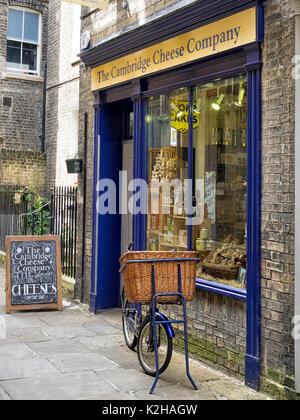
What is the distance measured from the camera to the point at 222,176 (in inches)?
242

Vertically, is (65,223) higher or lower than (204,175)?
lower

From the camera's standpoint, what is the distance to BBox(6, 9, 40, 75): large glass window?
16.9 metres

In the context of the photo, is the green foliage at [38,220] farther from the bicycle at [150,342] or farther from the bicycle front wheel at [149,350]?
the bicycle front wheel at [149,350]

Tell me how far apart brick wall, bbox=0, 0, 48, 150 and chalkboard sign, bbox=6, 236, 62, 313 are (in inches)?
349

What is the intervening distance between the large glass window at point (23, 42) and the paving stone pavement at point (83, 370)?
1152 centimetres

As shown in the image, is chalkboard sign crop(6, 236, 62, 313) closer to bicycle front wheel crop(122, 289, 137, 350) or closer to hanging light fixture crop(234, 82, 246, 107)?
bicycle front wheel crop(122, 289, 137, 350)

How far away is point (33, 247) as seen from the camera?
848cm

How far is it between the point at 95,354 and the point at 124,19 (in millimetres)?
4891

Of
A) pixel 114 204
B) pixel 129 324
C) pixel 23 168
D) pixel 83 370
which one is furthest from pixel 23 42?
pixel 83 370

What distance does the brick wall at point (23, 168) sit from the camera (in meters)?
15.4

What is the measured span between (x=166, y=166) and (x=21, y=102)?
1104 cm

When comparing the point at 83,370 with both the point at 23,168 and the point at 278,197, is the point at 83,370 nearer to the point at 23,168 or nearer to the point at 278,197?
the point at 278,197
